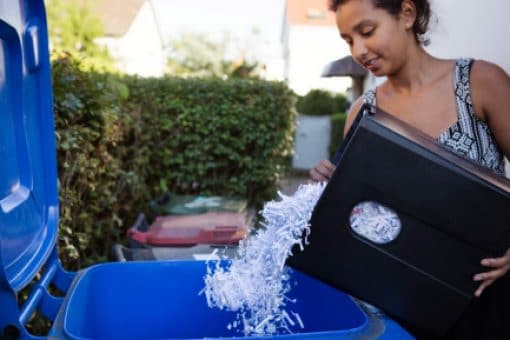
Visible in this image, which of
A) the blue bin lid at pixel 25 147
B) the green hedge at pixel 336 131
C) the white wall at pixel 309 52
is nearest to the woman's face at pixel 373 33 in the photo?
the blue bin lid at pixel 25 147

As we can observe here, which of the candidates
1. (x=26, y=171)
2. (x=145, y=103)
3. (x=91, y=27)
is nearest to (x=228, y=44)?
(x=91, y=27)

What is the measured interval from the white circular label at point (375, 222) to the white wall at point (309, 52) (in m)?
20.0

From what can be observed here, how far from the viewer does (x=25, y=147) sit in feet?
5.07

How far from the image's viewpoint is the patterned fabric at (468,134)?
1362 millimetres

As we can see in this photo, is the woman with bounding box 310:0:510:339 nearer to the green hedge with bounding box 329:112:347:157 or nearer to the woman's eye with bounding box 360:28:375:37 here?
the woman's eye with bounding box 360:28:375:37

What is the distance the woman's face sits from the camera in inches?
52.6

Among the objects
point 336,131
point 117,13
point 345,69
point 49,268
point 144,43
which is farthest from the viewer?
point 144,43

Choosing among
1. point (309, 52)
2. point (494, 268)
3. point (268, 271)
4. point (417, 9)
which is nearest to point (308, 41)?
point (309, 52)

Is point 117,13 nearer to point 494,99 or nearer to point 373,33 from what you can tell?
point 373,33

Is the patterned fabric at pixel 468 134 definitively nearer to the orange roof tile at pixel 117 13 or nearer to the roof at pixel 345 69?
the roof at pixel 345 69

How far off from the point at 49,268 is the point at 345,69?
3094 millimetres

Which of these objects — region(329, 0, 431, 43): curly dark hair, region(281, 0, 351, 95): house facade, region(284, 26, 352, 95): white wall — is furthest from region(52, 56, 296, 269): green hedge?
region(281, 0, 351, 95): house facade

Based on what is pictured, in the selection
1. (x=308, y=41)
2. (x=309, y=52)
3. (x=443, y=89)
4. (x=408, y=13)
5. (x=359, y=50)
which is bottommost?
(x=443, y=89)

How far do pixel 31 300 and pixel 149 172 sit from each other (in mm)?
3834
